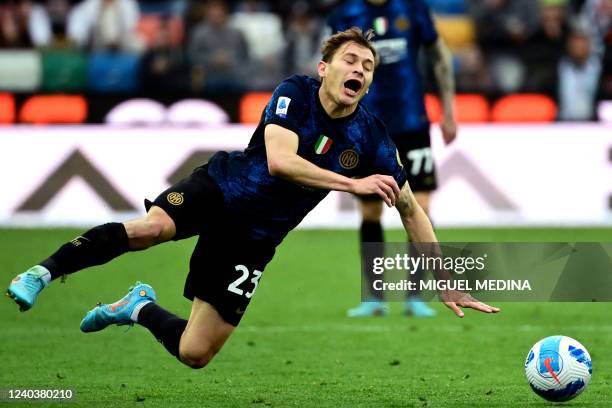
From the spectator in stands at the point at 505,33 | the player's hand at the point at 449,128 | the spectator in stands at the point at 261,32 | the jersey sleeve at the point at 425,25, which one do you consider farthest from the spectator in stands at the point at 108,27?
the player's hand at the point at 449,128

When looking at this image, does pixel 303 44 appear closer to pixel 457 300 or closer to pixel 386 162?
pixel 386 162

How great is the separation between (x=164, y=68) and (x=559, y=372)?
10.8m

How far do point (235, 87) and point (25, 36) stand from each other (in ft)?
11.2

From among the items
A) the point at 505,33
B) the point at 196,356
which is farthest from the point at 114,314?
the point at 505,33

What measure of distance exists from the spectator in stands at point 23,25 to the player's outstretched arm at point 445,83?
887cm

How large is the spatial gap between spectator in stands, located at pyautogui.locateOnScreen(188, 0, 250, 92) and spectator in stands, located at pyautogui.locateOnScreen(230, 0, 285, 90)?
19 centimetres

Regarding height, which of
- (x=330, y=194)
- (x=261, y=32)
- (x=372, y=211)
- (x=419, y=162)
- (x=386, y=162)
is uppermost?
(x=386, y=162)

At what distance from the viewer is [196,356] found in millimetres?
6910

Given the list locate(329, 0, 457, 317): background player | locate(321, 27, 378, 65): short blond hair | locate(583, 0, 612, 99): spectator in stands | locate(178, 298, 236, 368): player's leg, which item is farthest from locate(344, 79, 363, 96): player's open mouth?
locate(583, 0, 612, 99): spectator in stands

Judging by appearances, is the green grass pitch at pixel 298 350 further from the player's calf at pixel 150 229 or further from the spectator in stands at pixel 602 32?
the spectator in stands at pixel 602 32

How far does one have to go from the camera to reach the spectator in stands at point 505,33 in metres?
17.9

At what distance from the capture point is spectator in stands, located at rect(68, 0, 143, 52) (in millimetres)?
17562

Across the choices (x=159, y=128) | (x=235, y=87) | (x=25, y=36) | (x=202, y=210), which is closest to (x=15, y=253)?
(x=159, y=128)

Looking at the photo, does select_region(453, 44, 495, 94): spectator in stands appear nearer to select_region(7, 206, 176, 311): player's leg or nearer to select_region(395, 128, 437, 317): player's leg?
select_region(395, 128, 437, 317): player's leg
